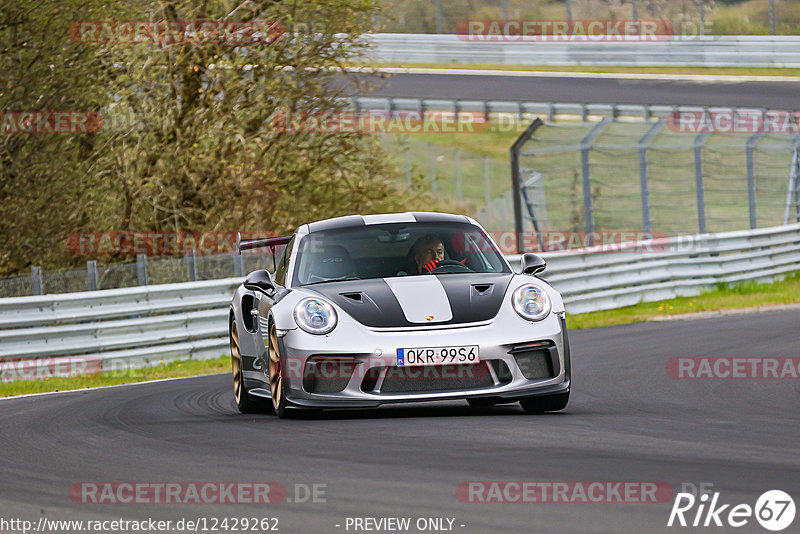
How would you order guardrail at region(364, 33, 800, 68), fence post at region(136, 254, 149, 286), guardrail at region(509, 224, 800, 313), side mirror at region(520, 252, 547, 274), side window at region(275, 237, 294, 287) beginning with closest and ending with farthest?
side mirror at region(520, 252, 547, 274), side window at region(275, 237, 294, 287), fence post at region(136, 254, 149, 286), guardrail at region(509, 224, 800, 313), guardrail at region(364, 33, 800, 68)

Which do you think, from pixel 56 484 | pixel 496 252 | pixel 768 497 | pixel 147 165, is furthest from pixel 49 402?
pixel 147 165

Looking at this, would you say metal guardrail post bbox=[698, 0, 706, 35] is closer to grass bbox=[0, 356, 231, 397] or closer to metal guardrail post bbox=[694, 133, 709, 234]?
metal guardrail post bbox=[694, 133, 709, 234]

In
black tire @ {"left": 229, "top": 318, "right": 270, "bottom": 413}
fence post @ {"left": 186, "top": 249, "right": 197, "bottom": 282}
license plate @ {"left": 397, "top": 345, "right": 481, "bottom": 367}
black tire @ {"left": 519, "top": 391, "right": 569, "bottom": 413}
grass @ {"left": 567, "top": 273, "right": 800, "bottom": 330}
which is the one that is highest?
license plate @ {"left": 397, "top": 345, "right": 481, "bottom": 367}

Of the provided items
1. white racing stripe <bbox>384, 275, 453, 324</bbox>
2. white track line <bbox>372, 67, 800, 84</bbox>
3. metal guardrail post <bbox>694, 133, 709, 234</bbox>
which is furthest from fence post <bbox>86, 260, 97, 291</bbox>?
white track line <bbox>372, 67, 800, 84</bbox>

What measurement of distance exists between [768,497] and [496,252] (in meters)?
4.67

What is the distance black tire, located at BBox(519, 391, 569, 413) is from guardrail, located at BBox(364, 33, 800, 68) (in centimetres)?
2808

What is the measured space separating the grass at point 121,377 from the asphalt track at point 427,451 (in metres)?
3.10

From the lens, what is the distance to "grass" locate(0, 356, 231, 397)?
1384 cm

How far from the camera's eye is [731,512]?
480cm

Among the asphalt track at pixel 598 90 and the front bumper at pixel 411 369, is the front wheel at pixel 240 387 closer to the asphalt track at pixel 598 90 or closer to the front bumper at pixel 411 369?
the front bumper at pixel 411 369

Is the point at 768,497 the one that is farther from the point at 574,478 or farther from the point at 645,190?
the point at 645,190

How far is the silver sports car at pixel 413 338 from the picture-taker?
801cm

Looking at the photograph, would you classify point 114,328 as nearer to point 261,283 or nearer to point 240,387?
point 240,387

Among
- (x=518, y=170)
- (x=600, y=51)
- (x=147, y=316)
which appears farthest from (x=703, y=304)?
(x=600, y=51)
